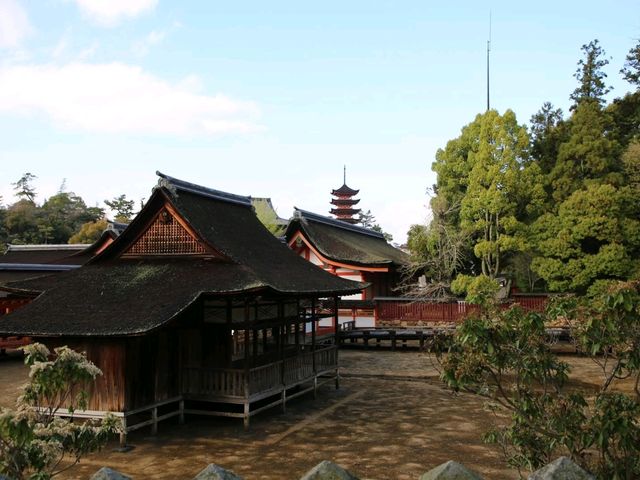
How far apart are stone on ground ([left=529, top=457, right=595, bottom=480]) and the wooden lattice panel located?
14.0 meters

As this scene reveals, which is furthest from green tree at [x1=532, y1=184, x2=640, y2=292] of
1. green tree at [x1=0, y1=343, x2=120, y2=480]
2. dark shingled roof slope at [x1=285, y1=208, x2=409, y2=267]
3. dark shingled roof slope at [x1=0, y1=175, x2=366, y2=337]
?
green tree at [x1=0, y1=343, x2=120, y2=480]

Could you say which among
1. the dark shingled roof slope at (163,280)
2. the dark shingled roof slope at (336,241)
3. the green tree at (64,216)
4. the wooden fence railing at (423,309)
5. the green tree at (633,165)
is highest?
the green tree at (64,216)

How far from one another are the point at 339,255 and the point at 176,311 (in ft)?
71.9

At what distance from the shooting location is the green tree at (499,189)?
30.8 meters

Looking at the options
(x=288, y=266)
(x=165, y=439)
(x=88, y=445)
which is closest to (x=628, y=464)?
(x=88, y=445)

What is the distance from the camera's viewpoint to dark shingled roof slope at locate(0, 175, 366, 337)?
543 inches

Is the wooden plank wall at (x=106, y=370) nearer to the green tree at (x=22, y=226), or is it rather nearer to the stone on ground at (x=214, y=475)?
the stone on ground at (x=214, y=475)

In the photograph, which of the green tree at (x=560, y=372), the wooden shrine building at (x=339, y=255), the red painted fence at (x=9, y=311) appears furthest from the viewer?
the wooden shrine building at (x=339, y=255)

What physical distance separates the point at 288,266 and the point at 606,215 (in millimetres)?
18477

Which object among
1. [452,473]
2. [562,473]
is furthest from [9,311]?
[562,473]

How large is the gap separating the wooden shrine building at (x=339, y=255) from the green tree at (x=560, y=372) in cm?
2627

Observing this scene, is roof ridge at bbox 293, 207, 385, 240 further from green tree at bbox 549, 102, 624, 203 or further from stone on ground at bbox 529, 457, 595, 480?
stone on ground at bbox 529, 457, 595, 480

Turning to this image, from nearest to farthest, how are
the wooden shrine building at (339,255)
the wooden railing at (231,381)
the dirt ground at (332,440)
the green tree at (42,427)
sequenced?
the green tree at (42,427) < the dirt ground at (332,440) < the wooden railing at (231,381) < the wooden shrine building at (339,255)

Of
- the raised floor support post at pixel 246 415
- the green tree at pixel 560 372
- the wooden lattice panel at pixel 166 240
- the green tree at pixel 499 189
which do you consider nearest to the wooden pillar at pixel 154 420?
the raised floor support post at pixel 246 415
